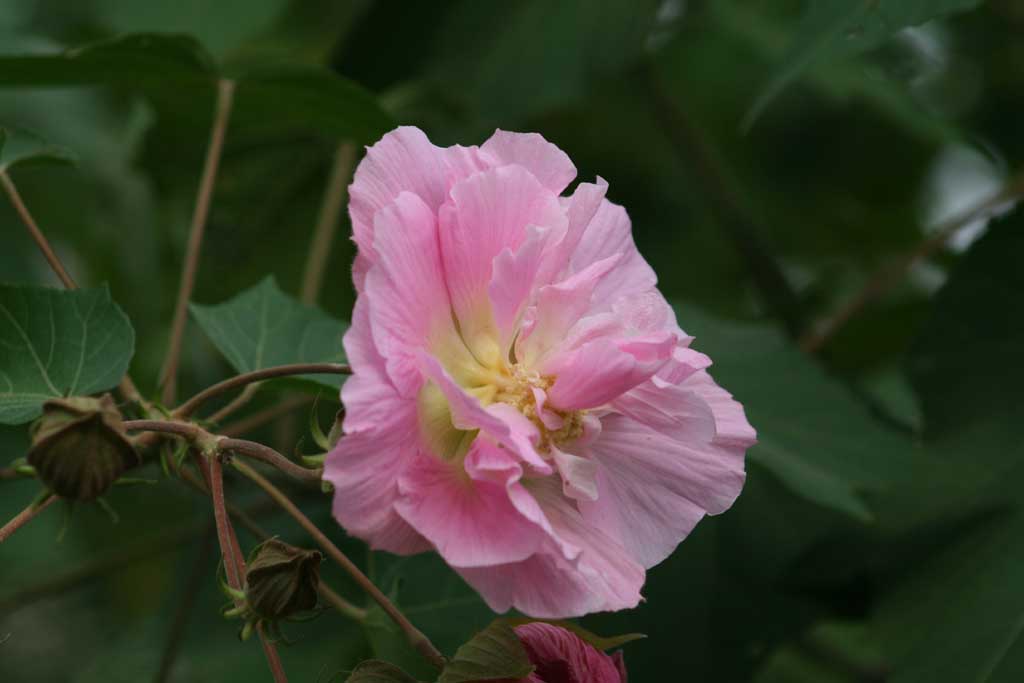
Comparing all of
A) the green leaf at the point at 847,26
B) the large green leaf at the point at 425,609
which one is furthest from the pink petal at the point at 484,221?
the green leaf at the point at 847,26

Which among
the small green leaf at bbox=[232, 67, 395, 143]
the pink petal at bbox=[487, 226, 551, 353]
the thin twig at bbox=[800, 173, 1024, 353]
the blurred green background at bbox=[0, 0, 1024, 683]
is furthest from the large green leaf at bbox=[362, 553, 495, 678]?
the thin twig at bbox=[800, 173, 1024, 353]

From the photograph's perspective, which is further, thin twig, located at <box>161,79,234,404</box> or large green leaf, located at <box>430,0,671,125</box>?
large green leaf, located at <box>430,0,671,125</box>

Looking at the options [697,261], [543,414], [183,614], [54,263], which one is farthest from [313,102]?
[697,261]

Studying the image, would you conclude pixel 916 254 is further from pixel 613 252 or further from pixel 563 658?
pixel 563 658

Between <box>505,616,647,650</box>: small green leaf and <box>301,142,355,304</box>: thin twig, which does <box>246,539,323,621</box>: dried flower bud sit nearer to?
<box>505,616,647,650</box>: small green leaf

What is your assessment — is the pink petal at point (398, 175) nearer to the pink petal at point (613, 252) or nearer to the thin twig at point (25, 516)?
the pink petal at point (613, 252)
